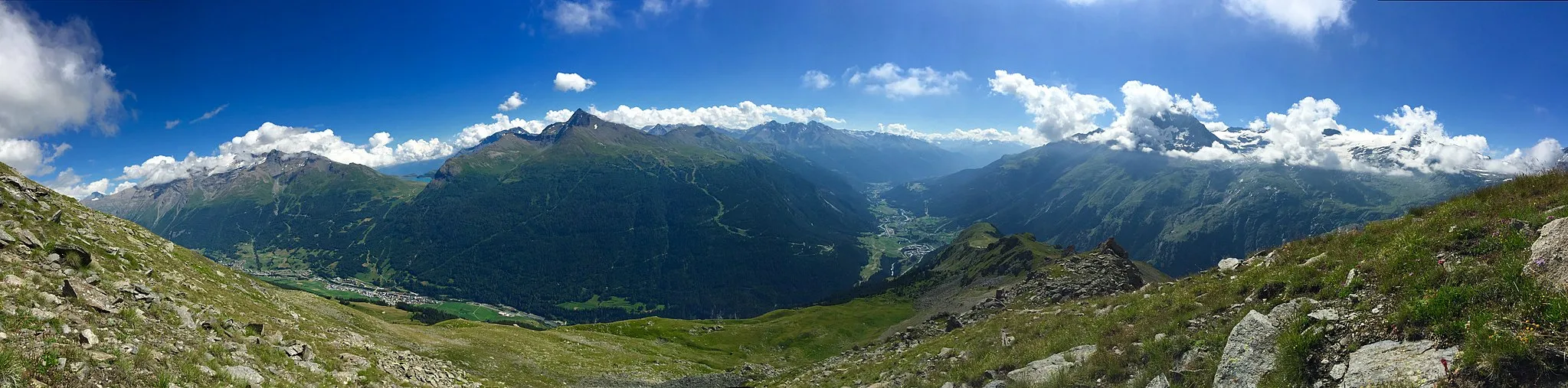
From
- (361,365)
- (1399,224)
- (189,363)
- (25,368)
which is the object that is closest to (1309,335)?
(1399,224)

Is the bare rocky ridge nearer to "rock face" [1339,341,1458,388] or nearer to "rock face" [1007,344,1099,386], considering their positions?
"rock face" [1007,344,1099,386]

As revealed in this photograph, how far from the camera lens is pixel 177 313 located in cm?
1970

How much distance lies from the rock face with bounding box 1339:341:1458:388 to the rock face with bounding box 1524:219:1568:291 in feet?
7.97

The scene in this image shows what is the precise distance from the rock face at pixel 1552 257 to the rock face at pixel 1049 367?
30.9 feet

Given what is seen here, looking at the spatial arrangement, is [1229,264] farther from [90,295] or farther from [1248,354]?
[90,295]

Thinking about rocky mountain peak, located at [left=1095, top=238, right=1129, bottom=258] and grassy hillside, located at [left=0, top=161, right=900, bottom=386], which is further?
rocky mountain peak, located at [left=1095, top=238, right=1129, bottom=258]

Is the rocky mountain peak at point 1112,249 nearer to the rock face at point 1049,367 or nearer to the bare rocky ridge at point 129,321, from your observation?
the rock face at point 1049,367

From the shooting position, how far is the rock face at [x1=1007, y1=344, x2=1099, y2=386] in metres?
17.9

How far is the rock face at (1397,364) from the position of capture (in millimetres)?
9922

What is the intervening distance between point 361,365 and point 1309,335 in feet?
114

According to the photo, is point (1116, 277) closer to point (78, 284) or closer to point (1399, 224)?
point (1399, 224)

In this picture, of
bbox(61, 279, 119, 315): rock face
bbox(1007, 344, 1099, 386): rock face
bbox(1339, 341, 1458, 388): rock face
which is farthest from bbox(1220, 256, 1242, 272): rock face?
bbox(61, 279, 119, 315): rock face

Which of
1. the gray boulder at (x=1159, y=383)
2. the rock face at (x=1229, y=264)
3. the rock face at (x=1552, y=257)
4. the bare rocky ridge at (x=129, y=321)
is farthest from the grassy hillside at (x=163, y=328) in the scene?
the rock face at (x=1229, y=264)

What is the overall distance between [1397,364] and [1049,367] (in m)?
9.36
